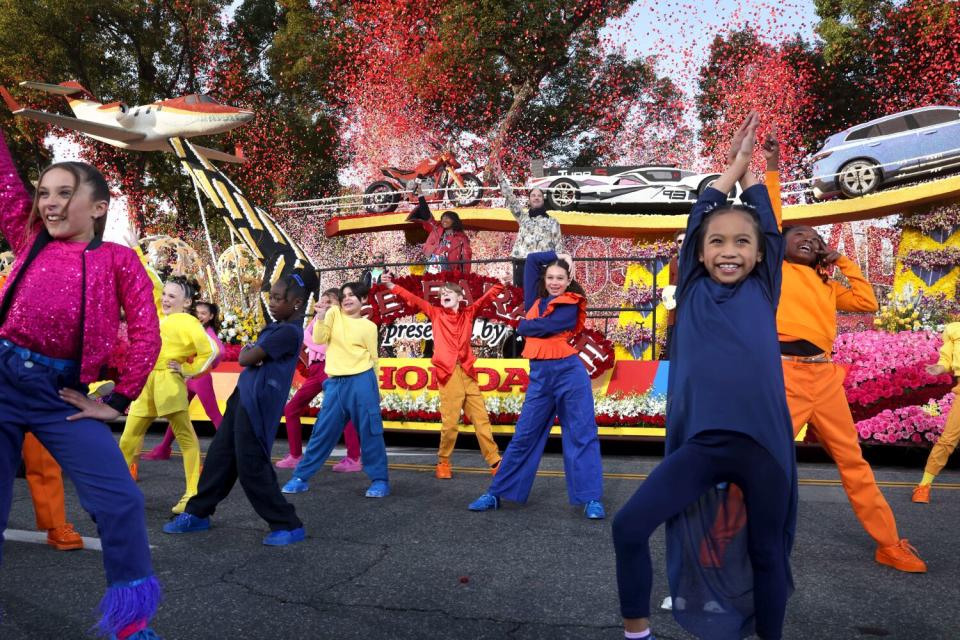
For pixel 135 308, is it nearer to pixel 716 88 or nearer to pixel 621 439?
pixel 621 439

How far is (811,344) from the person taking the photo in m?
4.32

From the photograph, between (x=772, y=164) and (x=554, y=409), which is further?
(x=554, y=409)

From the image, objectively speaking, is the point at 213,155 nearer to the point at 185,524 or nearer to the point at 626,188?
the point at 626,188

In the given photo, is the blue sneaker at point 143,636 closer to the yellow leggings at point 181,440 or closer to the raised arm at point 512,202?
the yellow leggings at point 181,440

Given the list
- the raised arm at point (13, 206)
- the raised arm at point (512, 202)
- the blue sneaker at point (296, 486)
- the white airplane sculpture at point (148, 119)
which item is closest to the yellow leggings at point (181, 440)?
the blue sneaker at point (296, 486)

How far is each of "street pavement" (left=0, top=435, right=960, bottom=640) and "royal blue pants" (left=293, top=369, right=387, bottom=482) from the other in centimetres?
27

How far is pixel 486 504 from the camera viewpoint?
18.6 feet

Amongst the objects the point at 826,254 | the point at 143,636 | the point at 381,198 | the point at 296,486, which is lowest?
the point at 296,486

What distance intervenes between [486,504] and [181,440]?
224 centimetres

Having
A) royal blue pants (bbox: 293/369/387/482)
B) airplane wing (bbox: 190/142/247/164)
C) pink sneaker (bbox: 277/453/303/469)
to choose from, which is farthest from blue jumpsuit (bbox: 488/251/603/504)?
airplane wing (bbox: 190/142/247/164)

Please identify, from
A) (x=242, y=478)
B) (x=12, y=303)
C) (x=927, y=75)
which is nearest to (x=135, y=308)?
(x=12, y=303)

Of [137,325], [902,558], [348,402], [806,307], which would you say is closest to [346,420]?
[348,402]

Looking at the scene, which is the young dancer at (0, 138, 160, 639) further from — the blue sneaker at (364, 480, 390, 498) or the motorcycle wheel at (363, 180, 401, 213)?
the motorcycle wheel at (363, 180, 401, 213)

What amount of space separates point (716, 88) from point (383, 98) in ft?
39.5
